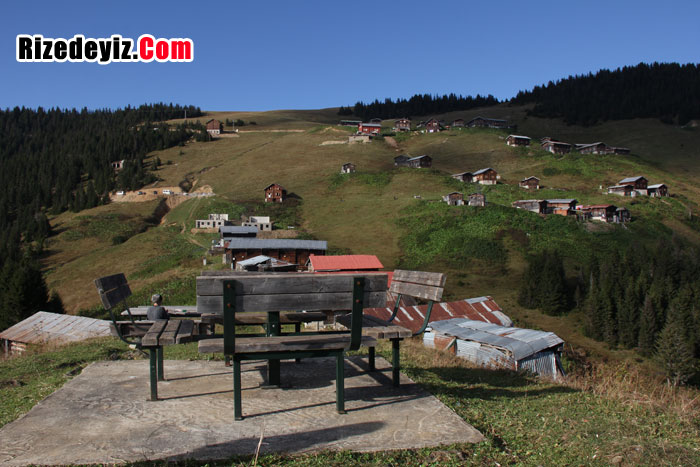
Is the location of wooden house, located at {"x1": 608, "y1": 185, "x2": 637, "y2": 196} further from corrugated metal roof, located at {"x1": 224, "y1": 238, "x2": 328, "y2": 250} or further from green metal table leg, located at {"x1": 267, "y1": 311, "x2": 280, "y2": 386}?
green metal table leg, located at {"x1": 267, "y1": 311, "x2": 280, "y2": 386}

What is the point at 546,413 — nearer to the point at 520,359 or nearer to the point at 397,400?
the point at 397,400

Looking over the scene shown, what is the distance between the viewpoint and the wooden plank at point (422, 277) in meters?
5.96

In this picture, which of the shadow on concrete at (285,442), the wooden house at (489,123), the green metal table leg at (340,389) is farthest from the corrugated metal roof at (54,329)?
the wooden house at (489,123)

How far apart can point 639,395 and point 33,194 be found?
12083 cm

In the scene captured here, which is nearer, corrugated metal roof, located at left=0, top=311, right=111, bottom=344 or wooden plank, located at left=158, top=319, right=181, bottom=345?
wooden plank, located at left=158, top=319, right=181, bottom=345

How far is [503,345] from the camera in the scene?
20.0 metres

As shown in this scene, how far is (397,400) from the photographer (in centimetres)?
540

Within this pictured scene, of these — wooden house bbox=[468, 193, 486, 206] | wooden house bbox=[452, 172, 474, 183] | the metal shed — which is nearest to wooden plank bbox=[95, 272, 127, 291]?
the metal shed

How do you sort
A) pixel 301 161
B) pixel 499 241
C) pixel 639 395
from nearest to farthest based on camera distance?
pixel 639 395, pixel 499 241, pixel 301 161

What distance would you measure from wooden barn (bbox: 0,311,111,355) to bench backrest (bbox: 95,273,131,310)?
13731 mm

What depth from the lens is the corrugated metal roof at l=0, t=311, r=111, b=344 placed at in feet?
63.5

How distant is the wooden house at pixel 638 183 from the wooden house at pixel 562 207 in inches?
757

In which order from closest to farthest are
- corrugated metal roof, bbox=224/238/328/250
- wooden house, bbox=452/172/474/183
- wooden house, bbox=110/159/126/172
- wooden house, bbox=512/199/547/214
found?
corrugated metal roof, bbox=224/238/328/250, wooden house, bbox=512/199/547/214, wooden house, bbox=452/172/474/183, wooden house, bbox=110/159/126/172

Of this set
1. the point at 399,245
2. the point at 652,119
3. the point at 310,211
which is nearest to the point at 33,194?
the point at 310,211
